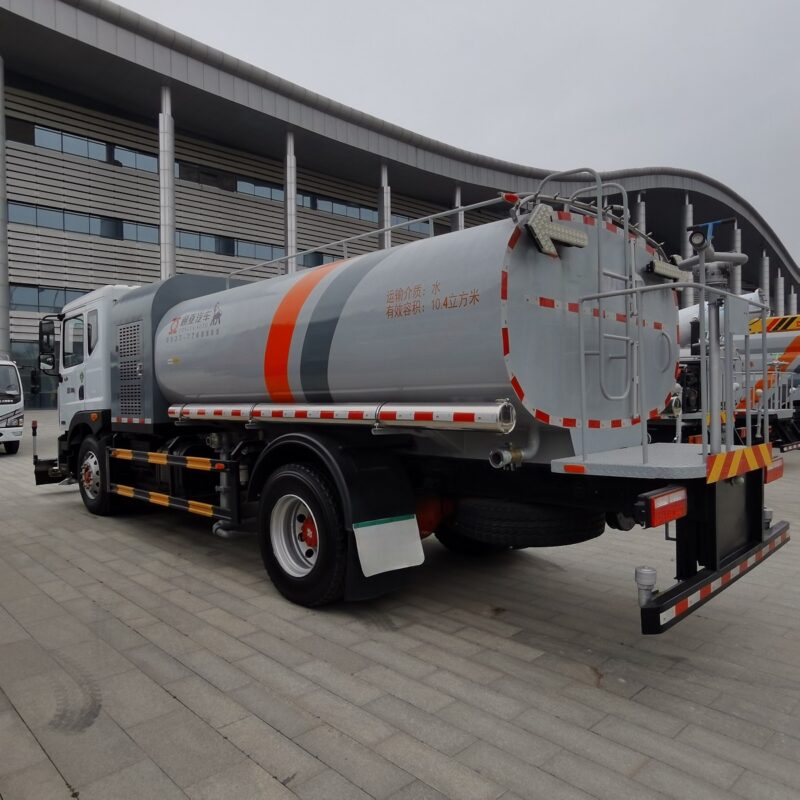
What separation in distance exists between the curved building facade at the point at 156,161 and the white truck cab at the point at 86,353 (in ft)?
46.2

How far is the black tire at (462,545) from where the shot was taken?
6020mm

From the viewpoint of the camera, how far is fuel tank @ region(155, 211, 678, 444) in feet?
12.0

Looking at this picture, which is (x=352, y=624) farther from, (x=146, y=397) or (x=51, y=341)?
(x=51, y=341)

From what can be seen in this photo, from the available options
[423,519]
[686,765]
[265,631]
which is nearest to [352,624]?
[265,631]

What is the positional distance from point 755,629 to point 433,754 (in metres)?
2.70

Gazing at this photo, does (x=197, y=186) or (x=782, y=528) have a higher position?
(x=197, y=186)

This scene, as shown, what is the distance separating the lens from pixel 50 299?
27438 millimetres

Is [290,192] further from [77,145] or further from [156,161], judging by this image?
[77,145]

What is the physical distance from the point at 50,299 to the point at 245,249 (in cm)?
948

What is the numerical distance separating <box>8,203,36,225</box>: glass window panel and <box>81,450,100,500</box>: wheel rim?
76.3ft

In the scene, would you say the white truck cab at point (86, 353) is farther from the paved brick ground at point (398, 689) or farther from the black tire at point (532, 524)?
the black tire at point (532, 524)

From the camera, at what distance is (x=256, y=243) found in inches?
1297

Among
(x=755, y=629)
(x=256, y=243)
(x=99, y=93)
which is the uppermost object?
(x=99, y=93)

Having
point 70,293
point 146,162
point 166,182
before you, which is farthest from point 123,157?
point 70,293
